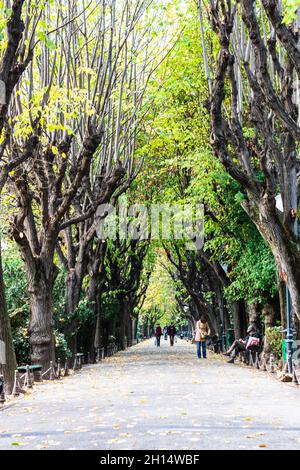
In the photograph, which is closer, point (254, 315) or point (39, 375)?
point (39, 375)

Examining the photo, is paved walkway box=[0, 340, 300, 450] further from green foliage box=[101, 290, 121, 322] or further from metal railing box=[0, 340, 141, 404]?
green foliage box=[101, 290, 121, 322]

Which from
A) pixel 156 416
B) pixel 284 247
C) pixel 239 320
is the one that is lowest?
pixel 156 416

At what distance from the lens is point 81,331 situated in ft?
89.7

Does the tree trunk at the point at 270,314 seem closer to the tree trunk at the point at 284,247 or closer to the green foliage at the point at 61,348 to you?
the green foliage at the point at 61,348

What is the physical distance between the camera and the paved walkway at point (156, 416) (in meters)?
→ 7.53

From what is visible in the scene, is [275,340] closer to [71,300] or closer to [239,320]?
[71,300]

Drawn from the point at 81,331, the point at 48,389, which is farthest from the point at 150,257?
the point at 48,389

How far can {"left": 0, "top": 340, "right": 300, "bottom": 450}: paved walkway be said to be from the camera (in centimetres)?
753

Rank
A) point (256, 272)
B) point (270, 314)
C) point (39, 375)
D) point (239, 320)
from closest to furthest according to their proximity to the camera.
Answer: point (39, 375) → point (256, 272) → point (270, 314) → point (239, 320)

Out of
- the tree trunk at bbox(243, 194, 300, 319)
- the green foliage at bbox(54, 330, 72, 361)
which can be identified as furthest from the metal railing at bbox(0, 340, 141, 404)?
the tree trunk at bbox(243, 194, 300, 319)

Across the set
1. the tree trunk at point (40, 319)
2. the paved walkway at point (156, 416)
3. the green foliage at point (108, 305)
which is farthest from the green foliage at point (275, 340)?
the green foliage at point (108, 305)

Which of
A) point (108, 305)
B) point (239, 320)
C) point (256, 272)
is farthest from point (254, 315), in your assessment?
point (108, 305)

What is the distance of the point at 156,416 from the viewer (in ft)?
31.8

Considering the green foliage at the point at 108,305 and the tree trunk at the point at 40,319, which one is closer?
the tree trunk at the point at 40,319
